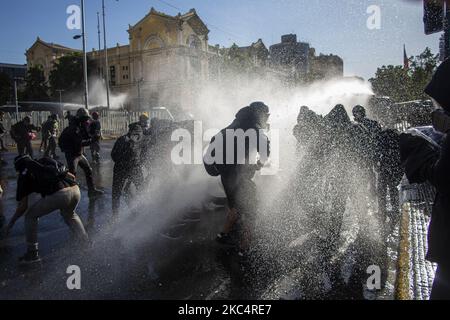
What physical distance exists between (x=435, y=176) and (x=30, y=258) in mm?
4194

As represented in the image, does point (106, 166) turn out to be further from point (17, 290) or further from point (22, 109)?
point (22, 109)

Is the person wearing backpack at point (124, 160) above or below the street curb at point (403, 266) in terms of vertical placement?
above

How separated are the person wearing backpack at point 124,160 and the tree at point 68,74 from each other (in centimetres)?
4450

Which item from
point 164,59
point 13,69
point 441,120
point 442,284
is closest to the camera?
point 442,284

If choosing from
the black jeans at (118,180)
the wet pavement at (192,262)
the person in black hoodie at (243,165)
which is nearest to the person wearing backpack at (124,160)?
the black jeans at (118,180)

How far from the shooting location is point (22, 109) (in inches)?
1393

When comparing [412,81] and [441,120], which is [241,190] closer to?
[441,120]

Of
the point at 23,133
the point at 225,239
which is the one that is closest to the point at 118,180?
the point at 225,239

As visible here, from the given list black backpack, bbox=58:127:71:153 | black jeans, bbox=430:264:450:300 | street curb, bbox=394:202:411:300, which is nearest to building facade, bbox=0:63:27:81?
black backpack, bbox=58:127:71:153

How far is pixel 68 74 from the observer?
45844 mm

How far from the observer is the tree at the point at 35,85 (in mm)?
45700

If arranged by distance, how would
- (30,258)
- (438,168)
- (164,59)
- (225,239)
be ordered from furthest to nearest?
(164,59) → (225,239) → (30,258) → (438,168)

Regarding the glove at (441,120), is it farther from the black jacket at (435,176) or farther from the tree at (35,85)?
the tree at (35,85)
